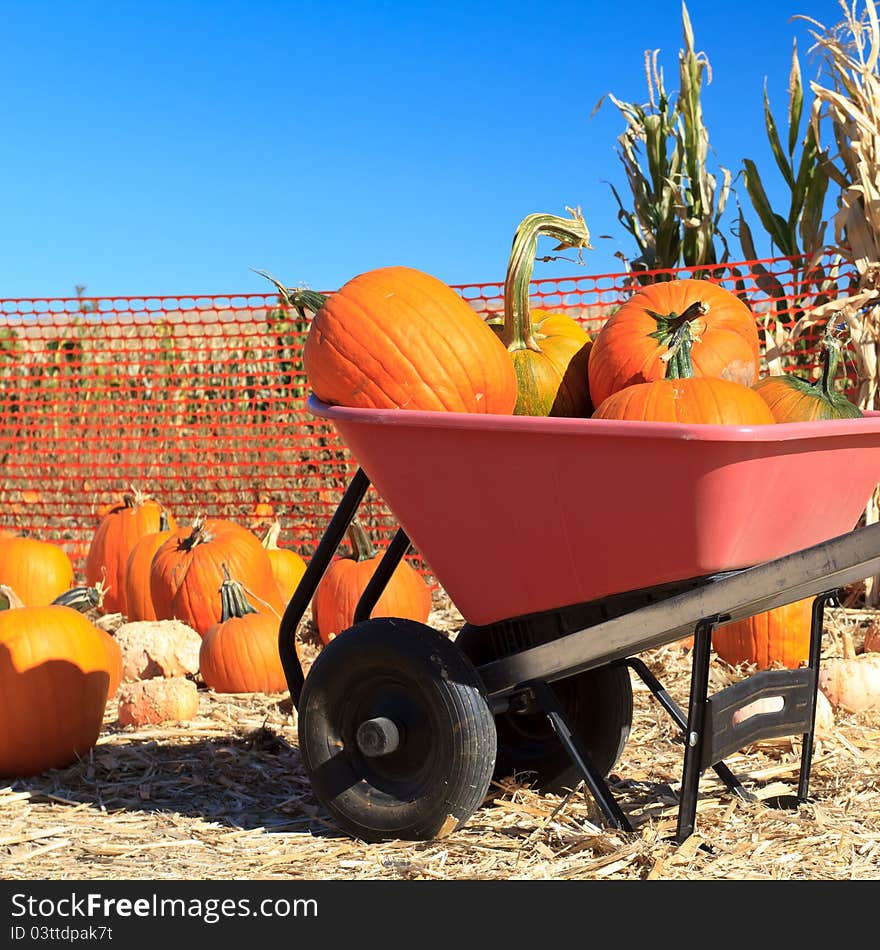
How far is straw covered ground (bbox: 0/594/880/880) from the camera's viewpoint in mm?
2334

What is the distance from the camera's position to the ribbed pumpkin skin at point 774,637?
411 centimetres

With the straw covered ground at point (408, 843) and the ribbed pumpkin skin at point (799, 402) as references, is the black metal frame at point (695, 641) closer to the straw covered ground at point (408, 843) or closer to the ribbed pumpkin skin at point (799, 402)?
the straw covered ground at point (408, 843)

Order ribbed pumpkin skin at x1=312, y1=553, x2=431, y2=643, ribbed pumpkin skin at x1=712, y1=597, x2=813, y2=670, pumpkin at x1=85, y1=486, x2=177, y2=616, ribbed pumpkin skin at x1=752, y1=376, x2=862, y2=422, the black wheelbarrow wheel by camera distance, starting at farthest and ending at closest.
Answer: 1. pumpkin at x1=85, y1=486, x2=177, y2=616
2. ribbed pumpkin skin at x1=312, y1=553, x2=431, y2=643
3. ribbed pumpkin skin at x1=712, y1=597, x2=813, y2=670
4. ribbed pumpkin skin at x1=752, y1=376, x2=862, y2=422
5. the black wheelbarrow wheel

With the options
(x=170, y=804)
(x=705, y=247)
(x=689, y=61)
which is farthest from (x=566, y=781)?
(x=689, y=61)

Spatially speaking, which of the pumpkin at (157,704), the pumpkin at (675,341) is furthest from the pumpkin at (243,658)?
the pumpkin at (675,341)

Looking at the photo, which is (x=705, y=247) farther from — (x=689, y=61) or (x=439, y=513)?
(x=439, y=513)

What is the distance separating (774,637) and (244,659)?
1.89m

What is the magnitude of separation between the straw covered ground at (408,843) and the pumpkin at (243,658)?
1.64ft

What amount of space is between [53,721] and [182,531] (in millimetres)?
2228

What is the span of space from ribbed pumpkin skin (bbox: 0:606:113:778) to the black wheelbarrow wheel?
96 centimetres

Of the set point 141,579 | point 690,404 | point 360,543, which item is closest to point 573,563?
point 690,404

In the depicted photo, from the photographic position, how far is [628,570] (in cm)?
229

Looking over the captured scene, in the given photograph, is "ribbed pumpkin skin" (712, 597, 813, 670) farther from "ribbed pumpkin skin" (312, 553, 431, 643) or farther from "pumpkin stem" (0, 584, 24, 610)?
"pumpkin stem" (0, 584, 24, 610)

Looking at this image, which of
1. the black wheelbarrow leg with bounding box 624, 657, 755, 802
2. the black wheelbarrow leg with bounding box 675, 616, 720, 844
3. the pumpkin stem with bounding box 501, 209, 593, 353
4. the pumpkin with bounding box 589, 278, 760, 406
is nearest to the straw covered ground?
the black wheelbarrow leg with bounding box 624, 657, 755, 802
